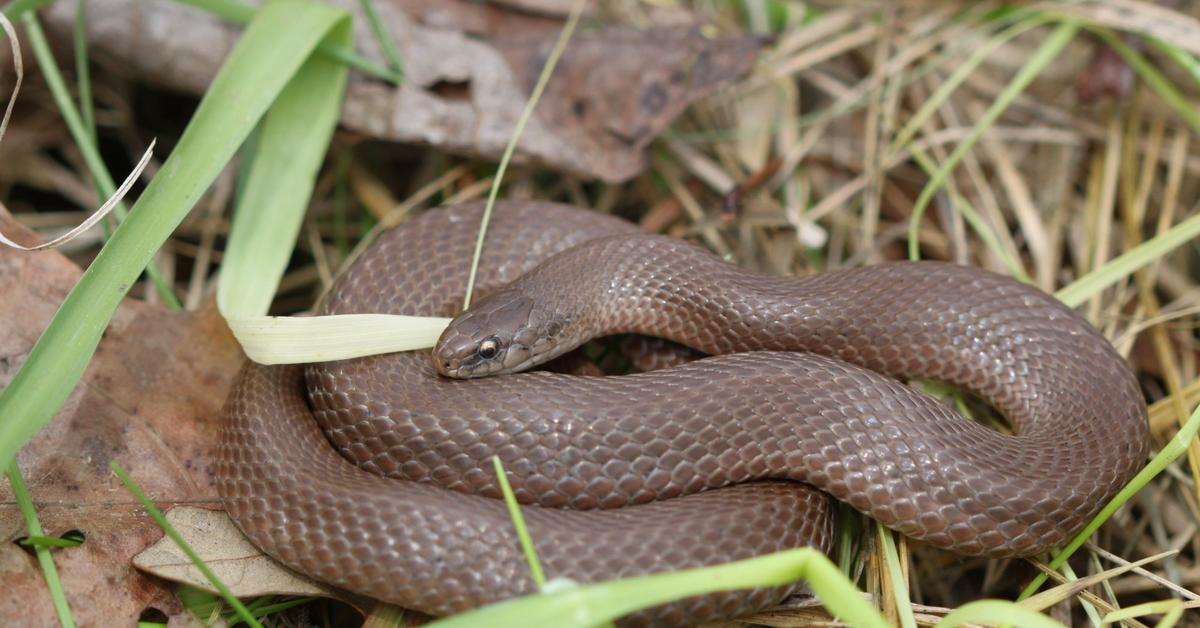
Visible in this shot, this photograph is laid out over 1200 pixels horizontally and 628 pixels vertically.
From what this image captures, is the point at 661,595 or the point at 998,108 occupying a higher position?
the point at 998,108

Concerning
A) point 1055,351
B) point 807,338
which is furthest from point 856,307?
point 1055,351

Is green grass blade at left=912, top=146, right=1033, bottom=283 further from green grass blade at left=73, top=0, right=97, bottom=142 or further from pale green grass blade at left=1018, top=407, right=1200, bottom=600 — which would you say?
green grass blade at left=73, top=0, right=97, bottom=142

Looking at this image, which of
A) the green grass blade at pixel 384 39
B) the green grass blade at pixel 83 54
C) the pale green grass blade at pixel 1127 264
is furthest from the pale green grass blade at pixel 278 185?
the pale green grass blade at pixel 1127 264

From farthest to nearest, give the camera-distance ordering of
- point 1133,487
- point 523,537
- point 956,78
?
point 956,78 < point 1133,487 < point 523,537

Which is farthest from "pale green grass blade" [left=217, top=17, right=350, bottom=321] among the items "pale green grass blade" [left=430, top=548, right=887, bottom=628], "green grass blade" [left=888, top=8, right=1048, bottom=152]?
"green grass blade" [left=888, top=8, right=1048, bottom=152]

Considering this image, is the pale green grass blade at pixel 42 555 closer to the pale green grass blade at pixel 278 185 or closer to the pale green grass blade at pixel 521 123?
the pale green grass blade at pixel 278 185

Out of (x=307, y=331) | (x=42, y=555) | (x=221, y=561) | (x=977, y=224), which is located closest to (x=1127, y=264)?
(x=977, y=224)

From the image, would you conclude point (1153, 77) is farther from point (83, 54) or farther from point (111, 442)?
point (83, 54)
